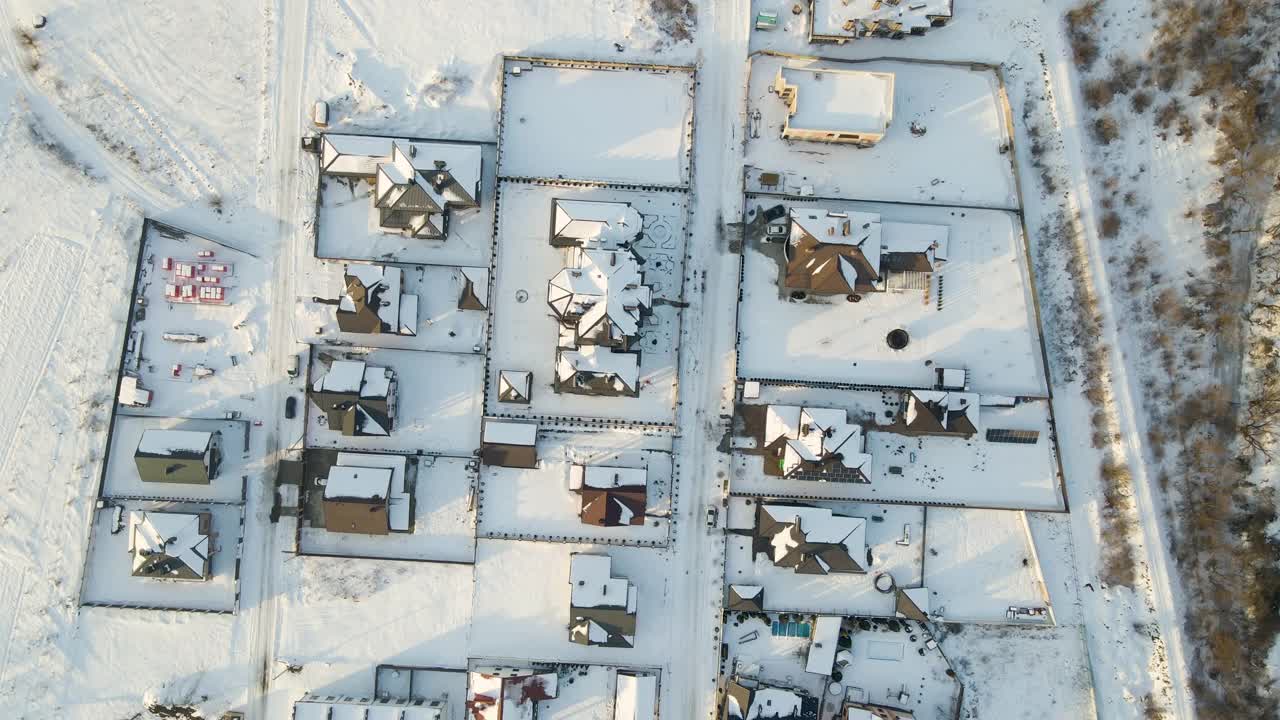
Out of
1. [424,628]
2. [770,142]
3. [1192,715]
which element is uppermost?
[770,142]

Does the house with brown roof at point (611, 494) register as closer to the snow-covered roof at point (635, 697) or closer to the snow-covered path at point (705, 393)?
the snow-covered path at point (705, 393)

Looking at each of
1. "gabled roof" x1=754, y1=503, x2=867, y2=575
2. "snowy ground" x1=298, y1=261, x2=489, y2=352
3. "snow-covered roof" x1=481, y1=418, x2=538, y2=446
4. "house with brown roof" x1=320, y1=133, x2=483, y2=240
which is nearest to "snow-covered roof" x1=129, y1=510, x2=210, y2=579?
"snowy ground" x1=298, y1=261, x2=489, y2=352

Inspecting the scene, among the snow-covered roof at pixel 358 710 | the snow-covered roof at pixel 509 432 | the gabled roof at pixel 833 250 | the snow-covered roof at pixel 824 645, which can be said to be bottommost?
the snow-covered roof at pixel 358 710

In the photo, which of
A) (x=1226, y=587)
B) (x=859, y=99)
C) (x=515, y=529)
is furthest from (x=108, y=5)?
(x=1226, y=587)

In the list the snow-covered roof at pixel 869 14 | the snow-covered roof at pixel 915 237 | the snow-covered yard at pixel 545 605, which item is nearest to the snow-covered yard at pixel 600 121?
the snow-covered roof at pixel 869 14

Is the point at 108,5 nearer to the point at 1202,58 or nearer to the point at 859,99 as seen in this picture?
the point at 859,99

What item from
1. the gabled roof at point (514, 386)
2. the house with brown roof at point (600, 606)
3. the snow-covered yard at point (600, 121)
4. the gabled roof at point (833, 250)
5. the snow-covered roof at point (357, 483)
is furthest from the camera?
the snow-covered yard at point (600, 121)
